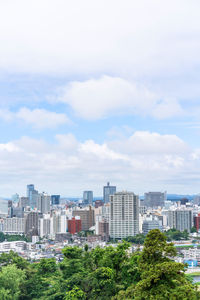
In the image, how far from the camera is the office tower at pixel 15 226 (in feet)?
164

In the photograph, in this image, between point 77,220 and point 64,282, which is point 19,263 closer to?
point 64,282

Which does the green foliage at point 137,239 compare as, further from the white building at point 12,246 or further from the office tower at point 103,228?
the white building at point 12,246

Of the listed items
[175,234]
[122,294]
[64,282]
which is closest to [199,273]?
[175,234]

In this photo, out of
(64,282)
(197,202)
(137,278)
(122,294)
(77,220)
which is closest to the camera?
(122,294)

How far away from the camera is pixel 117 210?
40688 millimetres

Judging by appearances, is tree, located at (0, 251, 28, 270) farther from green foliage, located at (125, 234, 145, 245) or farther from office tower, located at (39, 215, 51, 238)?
office tower, located at (39, 215, 51, 238)

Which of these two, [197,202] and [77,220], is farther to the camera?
[197,202]

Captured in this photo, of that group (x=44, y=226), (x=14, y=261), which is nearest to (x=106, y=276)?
(x=14, y=261)

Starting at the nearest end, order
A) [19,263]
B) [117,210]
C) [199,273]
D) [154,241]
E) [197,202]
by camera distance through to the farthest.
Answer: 1. [154,241]
2. [19,263]
3. [199,273]
4. [117,210]
5. [197,202]

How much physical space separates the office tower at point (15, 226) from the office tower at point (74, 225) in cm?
774

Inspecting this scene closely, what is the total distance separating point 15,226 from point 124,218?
17458 mm

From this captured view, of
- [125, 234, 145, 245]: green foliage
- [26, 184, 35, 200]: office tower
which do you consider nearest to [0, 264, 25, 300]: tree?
[125, 234, 145, 245]: green foliage

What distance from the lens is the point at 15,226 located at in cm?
5016

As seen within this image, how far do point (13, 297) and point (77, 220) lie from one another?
36.8 m
